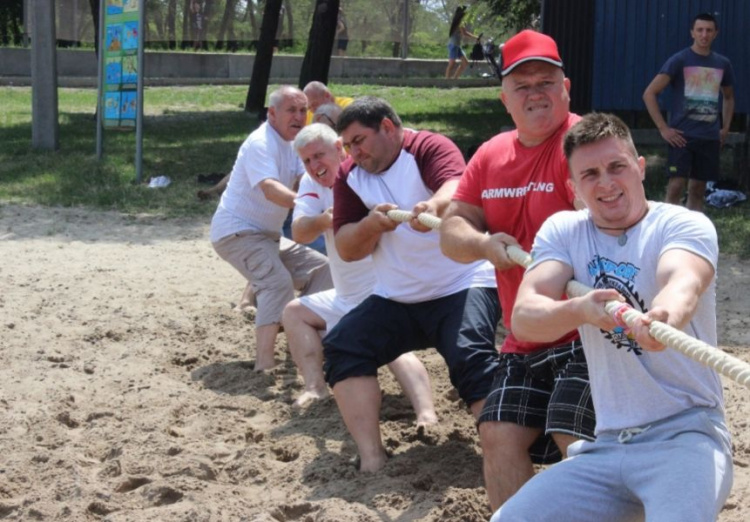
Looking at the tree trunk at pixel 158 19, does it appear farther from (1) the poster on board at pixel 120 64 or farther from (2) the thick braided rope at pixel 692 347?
(2) the thick braided rope at pixel 692 347

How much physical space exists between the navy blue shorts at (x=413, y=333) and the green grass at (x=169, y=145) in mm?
4381

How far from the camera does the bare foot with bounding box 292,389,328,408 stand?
5.89m

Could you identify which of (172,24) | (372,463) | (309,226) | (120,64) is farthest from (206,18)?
(372,463)

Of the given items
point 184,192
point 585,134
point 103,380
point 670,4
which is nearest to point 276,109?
point 103,380

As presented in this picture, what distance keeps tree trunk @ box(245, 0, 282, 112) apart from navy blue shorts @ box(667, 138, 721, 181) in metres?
10.1

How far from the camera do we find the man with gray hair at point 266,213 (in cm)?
673

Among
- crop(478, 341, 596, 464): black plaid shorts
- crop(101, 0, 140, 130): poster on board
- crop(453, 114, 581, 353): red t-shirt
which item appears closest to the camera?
crop(478, 341, 596, 464): black plaid shorts

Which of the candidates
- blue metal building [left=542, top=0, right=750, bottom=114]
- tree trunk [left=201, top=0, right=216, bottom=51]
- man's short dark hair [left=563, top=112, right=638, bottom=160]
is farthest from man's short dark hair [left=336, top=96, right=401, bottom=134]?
tree trunk [left=201, top=0, right=216, bottom=51]

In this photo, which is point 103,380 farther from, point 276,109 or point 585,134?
point 585,134

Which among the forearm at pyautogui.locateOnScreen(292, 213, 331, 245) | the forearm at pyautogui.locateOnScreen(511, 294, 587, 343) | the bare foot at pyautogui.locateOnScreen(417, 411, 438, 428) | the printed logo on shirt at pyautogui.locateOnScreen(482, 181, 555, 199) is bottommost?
the bare foot at pyautogui.locateOnScreen(417, 411, 438, 428)

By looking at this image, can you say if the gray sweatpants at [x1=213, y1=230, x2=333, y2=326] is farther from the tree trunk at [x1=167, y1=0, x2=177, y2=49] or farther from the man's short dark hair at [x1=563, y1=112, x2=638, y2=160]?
the tree trunk at [x1=167, y1=0, x2=177, y2=49]

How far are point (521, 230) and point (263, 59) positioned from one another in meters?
15.4

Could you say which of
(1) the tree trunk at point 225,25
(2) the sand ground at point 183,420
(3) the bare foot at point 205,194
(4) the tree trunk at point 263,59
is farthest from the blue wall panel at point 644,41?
(1) the tree trunk at point 225,25

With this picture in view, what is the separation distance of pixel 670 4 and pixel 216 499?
10.8 m
